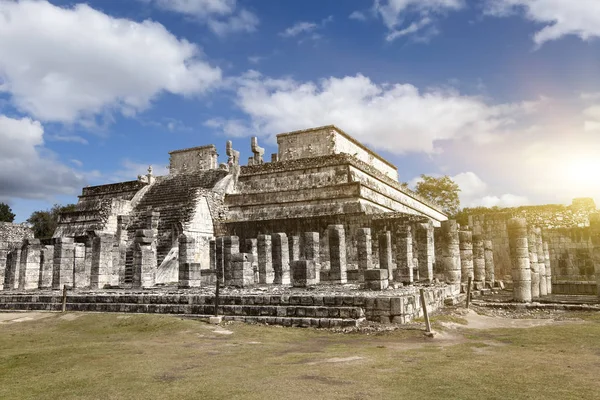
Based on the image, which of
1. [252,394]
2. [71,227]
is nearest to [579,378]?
[252,394]

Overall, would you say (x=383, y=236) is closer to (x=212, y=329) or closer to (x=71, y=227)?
(x=212, y=329)

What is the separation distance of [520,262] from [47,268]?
710 inches

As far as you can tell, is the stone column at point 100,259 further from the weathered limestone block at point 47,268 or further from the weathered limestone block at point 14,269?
the weathered limestone block at point 14,269

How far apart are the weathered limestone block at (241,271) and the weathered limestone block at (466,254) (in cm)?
845

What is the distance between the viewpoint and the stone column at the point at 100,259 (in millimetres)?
17719

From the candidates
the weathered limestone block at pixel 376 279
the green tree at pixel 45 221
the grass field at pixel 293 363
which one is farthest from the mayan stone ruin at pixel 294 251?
the green tree at pixel 45 221

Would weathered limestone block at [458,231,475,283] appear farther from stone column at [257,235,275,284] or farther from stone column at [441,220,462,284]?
stone column at [257,235,275,284]

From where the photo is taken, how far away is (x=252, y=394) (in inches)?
195

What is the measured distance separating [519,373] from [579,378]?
2.08ft

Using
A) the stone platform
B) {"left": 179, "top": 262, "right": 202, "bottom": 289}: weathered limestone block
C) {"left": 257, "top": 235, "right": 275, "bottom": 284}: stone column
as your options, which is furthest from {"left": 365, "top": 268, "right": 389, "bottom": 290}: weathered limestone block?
{"left": 179, "top": 262, "right": 202, "bottom": 289}: weathered limestone block

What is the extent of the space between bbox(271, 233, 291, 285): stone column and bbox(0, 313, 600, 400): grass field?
6.64 m

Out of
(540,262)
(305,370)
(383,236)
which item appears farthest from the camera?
(540,262)

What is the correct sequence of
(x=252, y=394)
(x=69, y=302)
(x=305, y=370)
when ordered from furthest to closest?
(x=69, y=302), (x=305, y=370), (x=252, y=394)

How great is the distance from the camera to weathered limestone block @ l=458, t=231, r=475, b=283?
1802cm
